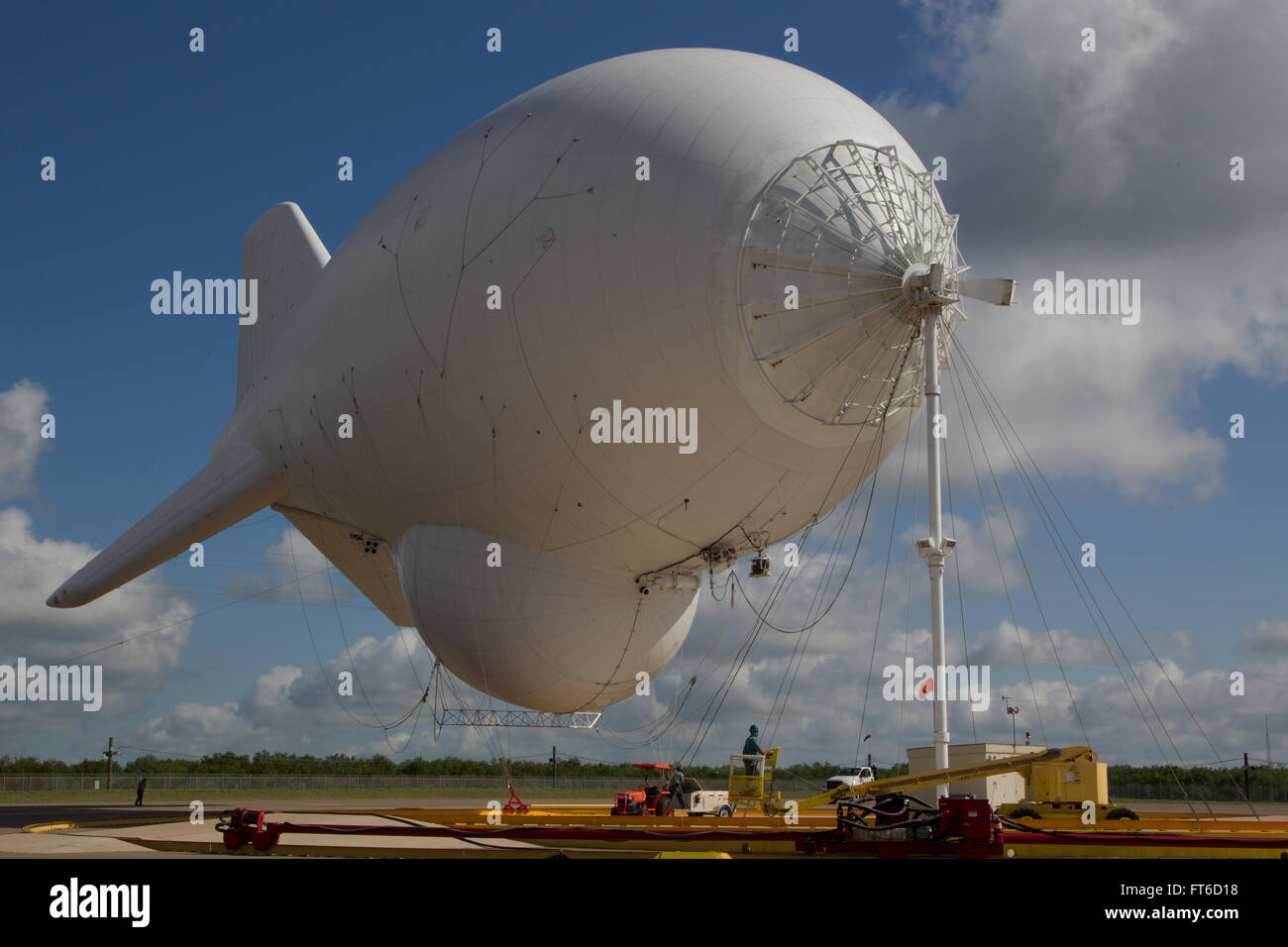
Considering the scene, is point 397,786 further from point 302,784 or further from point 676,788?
point 676,788

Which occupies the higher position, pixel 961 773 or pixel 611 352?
pixel 611 352

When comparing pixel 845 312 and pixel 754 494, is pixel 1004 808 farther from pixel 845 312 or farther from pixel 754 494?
pixel 845 312

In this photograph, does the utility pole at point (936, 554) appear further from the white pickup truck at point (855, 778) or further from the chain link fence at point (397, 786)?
the chain link fence at point (397, 786)

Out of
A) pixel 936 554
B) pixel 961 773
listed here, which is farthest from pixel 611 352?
pixel 961 773

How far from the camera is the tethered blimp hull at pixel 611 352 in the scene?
707 inches

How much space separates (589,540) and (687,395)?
4.59 m

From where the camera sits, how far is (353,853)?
1334 cm

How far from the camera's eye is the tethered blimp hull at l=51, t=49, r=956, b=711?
58.9 ft

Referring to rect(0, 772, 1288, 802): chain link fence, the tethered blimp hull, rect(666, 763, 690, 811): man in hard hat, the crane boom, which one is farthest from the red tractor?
rect(0, 772, 1288, 802): chain link fence

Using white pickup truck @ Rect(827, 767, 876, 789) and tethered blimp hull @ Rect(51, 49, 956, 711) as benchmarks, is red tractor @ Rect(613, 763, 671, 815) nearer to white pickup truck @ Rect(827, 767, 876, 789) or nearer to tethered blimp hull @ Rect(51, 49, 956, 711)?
tethered blimp hull @ Rect(51, 49, 956, 711)

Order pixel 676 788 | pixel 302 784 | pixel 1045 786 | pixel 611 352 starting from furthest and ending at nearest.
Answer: pixel 302 784 → pixel 676 788 → pixel 1045 786 → pixel 611 352

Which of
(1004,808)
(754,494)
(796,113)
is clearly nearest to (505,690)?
(754,494)

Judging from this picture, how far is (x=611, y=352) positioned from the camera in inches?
731
